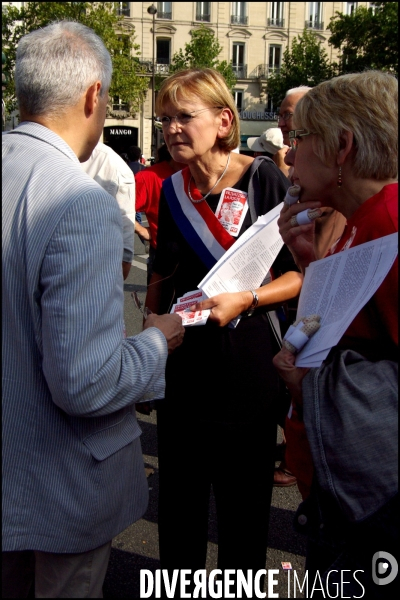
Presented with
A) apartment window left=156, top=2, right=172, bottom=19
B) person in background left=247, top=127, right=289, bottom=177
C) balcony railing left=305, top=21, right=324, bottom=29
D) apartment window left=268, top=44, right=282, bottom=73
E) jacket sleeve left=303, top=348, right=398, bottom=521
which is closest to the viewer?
jacket sleeve left=303, top=348, right=398, bottom=521

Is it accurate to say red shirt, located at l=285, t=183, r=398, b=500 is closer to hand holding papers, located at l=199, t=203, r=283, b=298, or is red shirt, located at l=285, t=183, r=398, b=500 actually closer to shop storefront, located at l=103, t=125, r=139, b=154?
hand holding papers, located at l=199, t=203, r=283, b=298

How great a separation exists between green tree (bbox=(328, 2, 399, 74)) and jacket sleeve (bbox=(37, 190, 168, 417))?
3629cm

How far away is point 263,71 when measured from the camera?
49.8 metres

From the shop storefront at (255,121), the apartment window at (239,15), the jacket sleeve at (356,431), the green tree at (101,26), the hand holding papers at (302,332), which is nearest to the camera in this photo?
the jacket sleeve at (356,431)

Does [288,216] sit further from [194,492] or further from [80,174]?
[194,492]

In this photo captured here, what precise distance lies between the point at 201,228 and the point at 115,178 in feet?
5.21

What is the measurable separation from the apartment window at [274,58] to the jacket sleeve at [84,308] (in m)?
51.5

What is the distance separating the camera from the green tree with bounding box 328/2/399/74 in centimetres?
3547

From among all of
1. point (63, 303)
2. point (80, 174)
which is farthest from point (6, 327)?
point (80, 174)

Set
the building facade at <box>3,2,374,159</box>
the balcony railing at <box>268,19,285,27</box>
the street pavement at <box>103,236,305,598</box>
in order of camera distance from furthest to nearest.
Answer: the balcony railing at <box>268,19,285,27</box> < the building facade at <box>3,2,374,159</box> < the street pavement at <box>103,236,305,598</box>

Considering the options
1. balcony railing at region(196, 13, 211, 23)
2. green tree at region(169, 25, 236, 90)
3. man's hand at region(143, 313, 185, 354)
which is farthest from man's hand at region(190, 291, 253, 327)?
balcony railing at region(196, 13, 211, 23)

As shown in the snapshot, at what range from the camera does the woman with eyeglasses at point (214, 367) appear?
198 centimetres

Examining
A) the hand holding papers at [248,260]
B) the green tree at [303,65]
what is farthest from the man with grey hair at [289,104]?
the green tree at [303,65]

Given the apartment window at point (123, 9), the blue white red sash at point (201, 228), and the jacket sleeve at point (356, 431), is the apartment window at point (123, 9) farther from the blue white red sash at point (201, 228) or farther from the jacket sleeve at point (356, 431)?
the jacket sleeve at point (356, 431)
